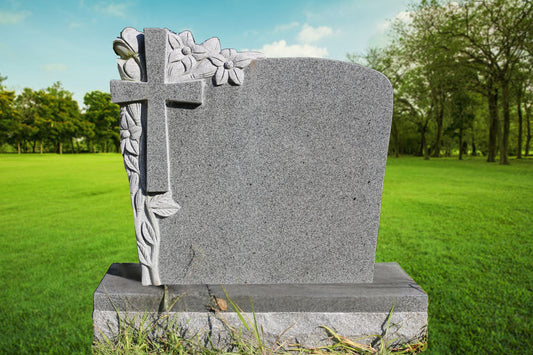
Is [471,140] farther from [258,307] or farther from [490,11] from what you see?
[258,307]

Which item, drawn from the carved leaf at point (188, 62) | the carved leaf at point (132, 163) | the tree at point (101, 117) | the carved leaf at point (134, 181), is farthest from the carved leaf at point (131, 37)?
the tree at point (101, 117)

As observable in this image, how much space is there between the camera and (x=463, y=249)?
3.75 m

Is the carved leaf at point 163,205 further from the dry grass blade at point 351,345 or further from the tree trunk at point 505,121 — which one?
the tree trunk at point 505,121

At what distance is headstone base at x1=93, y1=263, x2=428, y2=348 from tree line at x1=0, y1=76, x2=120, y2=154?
121 feet

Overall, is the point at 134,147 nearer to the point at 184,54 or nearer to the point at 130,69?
the point at 130,69

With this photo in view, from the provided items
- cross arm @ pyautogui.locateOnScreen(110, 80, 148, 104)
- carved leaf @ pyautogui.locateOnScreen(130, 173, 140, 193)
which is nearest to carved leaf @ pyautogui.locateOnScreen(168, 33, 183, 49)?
cross arm @ pyautogui.locateOnScreen(110, 80, 148, 104)

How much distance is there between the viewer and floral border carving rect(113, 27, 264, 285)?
2.00 meters

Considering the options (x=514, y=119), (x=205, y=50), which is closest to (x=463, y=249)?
(x=205, y=50)

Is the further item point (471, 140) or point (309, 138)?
point (471, 140)

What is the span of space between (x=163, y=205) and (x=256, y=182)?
24.6 inches

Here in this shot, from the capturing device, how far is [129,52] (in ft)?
6.56

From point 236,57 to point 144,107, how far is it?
668 millimetres

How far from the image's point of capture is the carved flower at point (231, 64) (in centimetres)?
199

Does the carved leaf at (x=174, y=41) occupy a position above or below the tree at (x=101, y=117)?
below
